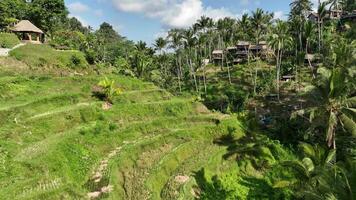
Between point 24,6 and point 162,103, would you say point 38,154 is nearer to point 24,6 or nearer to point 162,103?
point 162,103

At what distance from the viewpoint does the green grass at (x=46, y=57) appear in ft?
132

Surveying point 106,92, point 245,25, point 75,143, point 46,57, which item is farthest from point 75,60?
point 245,25

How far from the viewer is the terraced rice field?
21.4 m

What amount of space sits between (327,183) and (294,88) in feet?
138

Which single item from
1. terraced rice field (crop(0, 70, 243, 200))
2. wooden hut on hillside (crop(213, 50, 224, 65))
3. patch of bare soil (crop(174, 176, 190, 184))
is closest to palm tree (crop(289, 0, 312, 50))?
wooden hut on hillside (crop(213, 50, 224, 65))

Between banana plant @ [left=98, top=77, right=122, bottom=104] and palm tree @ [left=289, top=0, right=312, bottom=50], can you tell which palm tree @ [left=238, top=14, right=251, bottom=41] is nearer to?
palm tree @ [left=289, top=0, right=312, bottom=50]

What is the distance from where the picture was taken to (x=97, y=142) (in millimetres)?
Answer: 28750

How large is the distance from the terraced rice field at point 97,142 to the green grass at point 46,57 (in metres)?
4.57

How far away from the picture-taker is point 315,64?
213 feet

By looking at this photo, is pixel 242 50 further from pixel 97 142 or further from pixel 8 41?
pixel 97 142

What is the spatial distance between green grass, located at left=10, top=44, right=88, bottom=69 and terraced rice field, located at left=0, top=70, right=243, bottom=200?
15.0 feet

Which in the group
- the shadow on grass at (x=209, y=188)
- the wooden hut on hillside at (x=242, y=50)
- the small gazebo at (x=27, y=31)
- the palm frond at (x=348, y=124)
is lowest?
the shadow on grass at (x=209, y=188)

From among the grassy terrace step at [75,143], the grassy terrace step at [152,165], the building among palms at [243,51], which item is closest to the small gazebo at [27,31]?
the grassy terrace step at [75,143]

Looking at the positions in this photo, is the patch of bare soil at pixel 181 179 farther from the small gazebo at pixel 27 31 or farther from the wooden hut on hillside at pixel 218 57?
the wooden hut on hillside at pixel 218 57
